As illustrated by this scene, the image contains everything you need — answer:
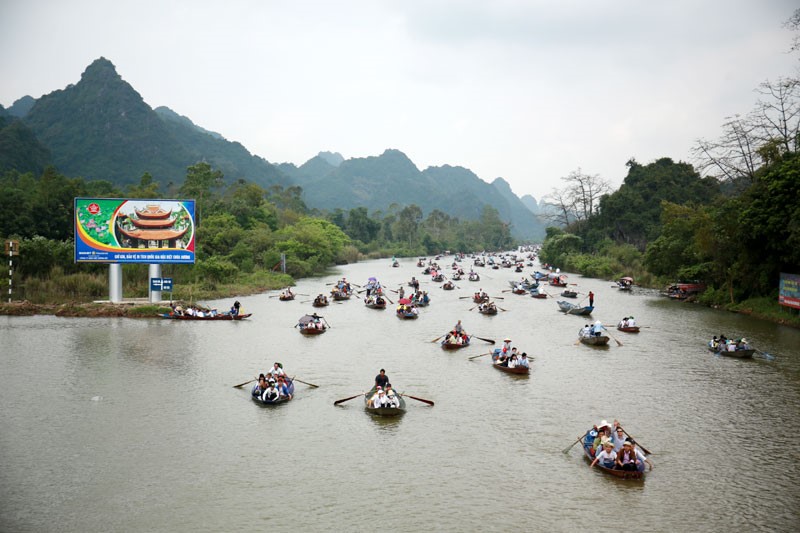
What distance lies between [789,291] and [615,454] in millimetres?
24825

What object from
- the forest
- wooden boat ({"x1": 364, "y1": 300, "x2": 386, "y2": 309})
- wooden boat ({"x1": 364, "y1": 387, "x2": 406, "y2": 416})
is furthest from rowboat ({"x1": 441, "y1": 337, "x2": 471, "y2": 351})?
the forest

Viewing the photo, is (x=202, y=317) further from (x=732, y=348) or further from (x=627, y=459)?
(x=732, y=348)

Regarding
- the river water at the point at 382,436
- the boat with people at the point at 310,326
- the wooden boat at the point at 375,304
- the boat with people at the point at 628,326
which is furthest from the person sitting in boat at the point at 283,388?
the wooden boat at the point at 375,304

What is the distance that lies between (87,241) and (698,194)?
60.4m

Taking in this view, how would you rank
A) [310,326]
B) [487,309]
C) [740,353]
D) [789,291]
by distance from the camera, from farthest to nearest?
[487,309], [789,291], [310,326], [740,353]

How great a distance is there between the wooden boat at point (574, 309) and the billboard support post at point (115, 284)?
1146 inches

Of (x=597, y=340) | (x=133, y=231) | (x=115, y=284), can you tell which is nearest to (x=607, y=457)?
(x=597, y=340)

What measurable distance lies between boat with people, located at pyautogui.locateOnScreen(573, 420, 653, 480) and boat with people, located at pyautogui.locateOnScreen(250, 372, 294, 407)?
9552mm

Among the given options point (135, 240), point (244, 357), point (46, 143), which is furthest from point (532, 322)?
point (46, 143)

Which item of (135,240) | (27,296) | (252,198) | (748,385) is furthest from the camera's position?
(252,198)

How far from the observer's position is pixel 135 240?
34688 mm

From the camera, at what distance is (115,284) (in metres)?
36.0

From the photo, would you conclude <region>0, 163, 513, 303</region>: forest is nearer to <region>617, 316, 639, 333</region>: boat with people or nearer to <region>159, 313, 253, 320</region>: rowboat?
<region>159, 313, 253, 320</region>: rowboat

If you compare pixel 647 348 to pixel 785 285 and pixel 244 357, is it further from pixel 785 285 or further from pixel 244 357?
pixel 244 357
